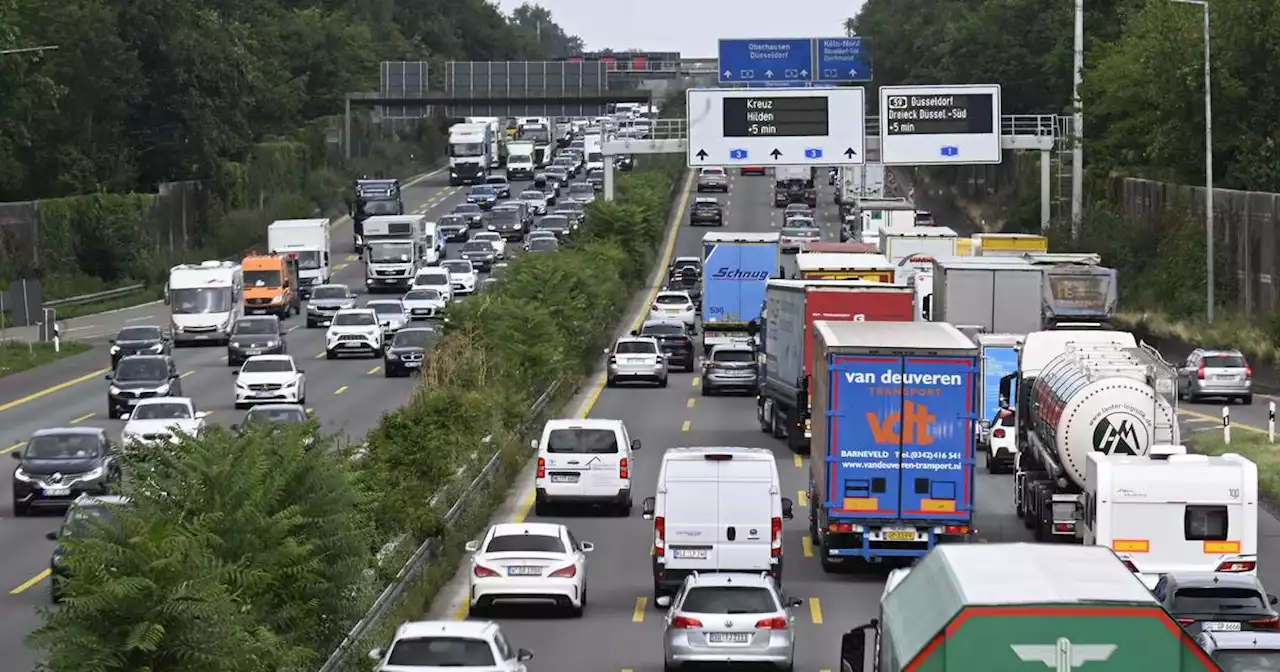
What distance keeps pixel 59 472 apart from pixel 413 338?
24.7 metres

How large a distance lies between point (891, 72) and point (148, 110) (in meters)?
65.9

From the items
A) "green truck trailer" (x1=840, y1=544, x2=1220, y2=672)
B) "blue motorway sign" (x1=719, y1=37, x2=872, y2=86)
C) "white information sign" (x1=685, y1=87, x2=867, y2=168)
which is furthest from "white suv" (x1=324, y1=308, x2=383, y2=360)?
"green truck trailer" (x1=840, y1=544, x2=1220, y2=672)

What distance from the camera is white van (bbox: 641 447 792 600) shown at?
96.7 ft

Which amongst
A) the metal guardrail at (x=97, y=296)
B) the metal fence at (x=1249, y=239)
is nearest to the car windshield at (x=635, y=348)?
the metal fence at (x=1249, y=239)

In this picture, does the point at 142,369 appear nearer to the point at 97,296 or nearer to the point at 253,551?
the point at 253,551

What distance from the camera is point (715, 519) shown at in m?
29.5

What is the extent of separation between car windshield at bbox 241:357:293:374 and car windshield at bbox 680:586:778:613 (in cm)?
3090

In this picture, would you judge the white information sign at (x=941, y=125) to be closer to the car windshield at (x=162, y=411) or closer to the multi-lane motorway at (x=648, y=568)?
the multi-lane motorway at (x=648, y=568)

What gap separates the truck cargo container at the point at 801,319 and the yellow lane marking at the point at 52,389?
65.8 ft

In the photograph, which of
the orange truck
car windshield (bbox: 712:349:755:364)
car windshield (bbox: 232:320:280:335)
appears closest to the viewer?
car windshield (bbox: 712:349:755:364)

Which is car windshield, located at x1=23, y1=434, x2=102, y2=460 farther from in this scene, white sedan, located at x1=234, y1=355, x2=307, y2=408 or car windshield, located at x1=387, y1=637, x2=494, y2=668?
car windshield, located at x1=387, y1=637, x2=494, y2=668

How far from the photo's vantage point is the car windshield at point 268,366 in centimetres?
5444

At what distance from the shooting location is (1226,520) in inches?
1123

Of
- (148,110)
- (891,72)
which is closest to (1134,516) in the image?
(148,110)
